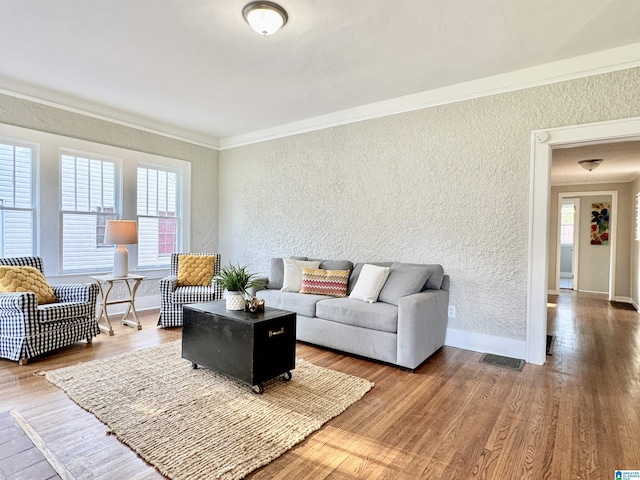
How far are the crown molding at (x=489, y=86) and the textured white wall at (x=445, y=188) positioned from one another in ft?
0.23

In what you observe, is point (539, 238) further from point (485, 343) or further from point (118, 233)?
point (118, 233)

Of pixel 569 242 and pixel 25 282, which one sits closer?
pixel 25 282

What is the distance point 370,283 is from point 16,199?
4066 mm

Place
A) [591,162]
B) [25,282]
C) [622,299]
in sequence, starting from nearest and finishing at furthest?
[25,282] < [591,162] < [622,299]

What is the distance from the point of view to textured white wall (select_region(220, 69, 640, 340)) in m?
3.24

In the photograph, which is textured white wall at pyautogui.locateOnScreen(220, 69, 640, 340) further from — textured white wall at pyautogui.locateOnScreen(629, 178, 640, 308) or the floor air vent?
textured white wall at pyautogui.locateOnScreen(629, 178, 640, 308)

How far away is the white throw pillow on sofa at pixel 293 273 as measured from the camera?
406 centimetres

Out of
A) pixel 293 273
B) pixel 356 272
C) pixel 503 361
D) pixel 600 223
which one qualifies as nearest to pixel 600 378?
pixel 503 361

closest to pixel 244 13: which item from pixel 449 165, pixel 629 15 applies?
pixel 449 165

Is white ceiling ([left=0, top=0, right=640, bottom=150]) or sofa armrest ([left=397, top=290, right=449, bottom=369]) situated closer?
white ceiling ([left=0, top=0, right=640, bottom=150])

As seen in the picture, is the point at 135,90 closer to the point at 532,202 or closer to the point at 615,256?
the point at 532,202

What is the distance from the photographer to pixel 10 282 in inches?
126

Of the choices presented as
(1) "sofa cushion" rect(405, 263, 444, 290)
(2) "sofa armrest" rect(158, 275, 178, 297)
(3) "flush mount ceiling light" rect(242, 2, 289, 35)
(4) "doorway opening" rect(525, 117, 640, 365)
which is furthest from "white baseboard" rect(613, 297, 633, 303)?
(2) "sofa armrest" rect(158, 275, 178, 297)

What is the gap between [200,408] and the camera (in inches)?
87.7
